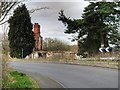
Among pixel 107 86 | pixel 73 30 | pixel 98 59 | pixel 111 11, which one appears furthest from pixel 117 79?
pixel 73 30

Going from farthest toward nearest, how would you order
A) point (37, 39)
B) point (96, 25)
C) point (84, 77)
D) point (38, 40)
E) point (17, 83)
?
1. point (38, 40)
2. point (37, 39)
3. point (96, 25)
4. point (84, 77)
5. point (17, 83)

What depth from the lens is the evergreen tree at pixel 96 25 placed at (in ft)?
146

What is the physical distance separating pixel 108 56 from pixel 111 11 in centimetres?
714

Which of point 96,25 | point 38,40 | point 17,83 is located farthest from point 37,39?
point 17,83

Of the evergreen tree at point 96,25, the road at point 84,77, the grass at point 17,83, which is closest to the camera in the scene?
the grass at point 17,83

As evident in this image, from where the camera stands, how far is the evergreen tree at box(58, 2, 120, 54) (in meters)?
44.6

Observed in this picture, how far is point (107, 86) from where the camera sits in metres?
17.7

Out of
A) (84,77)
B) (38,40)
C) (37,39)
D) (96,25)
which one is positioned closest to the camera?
(84,77)

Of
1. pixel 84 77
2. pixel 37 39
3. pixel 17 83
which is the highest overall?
pixel 37 39

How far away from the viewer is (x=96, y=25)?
45.9 m

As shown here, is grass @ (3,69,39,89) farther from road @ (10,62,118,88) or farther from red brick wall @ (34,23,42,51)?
red brick wall @ (34,23,42,51)

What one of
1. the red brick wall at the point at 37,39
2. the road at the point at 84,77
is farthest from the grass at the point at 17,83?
the red brick wall at the point at 37,39

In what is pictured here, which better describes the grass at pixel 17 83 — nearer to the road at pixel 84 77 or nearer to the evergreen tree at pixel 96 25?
the road at pixel 84 77

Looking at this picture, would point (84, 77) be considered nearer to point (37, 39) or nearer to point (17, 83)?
point (17, 83)
